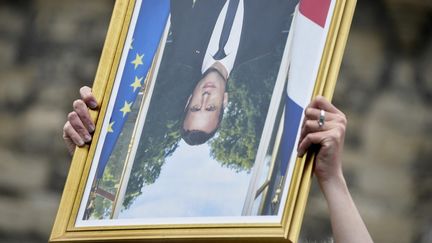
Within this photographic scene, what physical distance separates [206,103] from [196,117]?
0.04 m

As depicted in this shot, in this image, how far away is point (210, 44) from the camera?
11.6 feet

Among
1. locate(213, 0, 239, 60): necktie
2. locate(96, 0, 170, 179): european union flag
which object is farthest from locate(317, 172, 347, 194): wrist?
locate(96, 0, 170, 179): european union flag

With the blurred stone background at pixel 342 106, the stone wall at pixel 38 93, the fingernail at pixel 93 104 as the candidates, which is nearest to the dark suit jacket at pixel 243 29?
the fingernail at pixel 93 104

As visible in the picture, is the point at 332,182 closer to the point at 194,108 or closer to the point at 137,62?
the point at 194,108

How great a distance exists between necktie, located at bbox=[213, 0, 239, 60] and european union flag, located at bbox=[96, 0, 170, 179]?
0.59 feet

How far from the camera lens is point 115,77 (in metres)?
3.67

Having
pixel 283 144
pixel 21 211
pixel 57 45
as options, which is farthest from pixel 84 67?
pixel 283 144

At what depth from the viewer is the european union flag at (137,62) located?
360 cm

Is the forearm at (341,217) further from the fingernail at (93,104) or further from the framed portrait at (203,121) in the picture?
the fingernail at (93,104)

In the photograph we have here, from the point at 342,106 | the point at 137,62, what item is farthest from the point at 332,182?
the point at 342,106

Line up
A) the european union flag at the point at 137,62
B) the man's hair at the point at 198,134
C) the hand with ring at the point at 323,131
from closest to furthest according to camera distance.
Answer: the hand with ring at the point at 323,131
the man's hair at the point at 198,134
the european union flag at the point at 137,62

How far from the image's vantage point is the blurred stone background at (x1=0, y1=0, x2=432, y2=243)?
680 cm

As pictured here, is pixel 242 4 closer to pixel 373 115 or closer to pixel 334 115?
pixel 334 115

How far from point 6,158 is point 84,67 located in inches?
20.2
